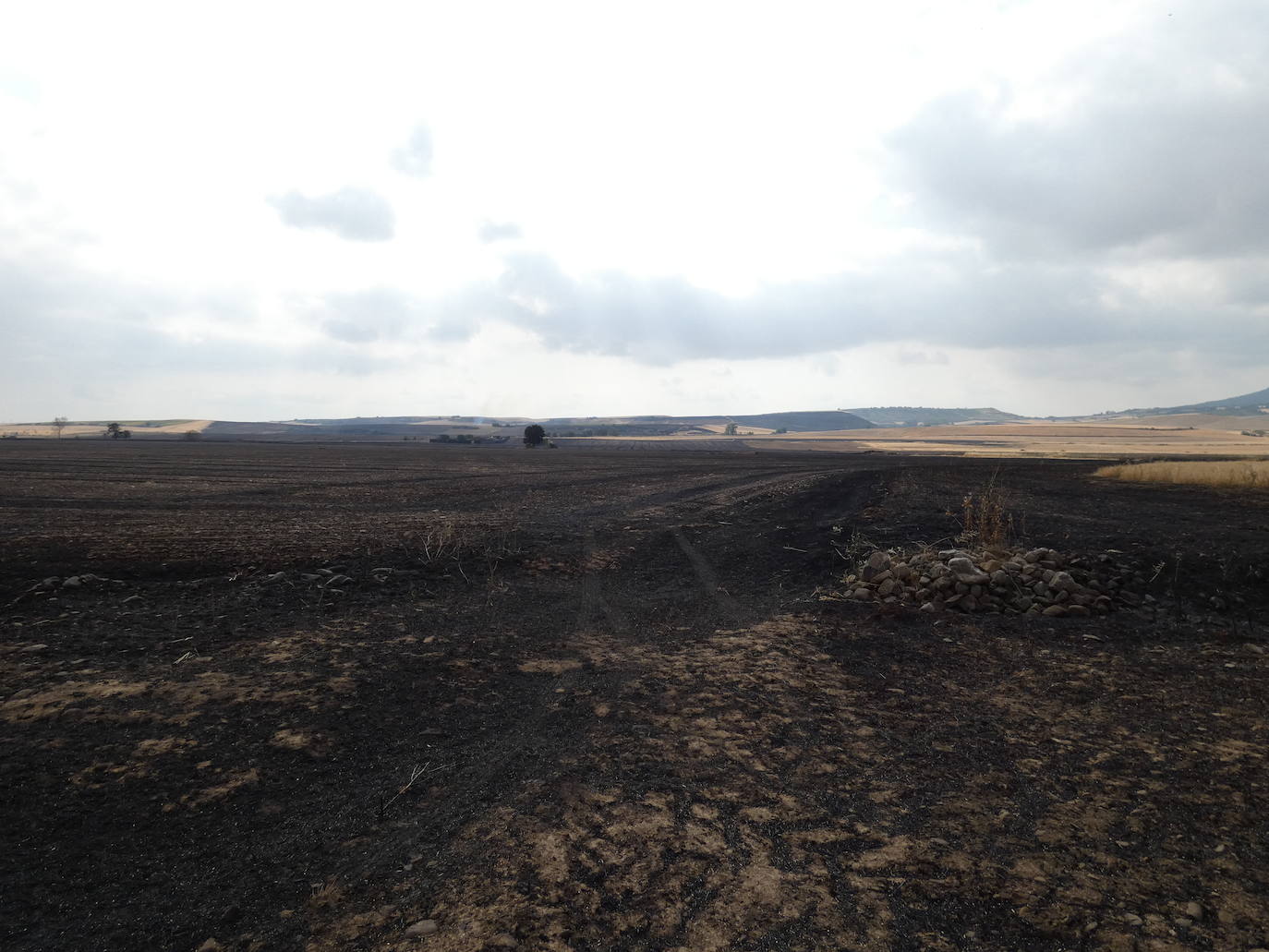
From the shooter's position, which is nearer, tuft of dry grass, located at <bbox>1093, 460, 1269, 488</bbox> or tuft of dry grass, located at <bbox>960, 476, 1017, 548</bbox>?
tuft of dry grass, located at <bbox>960, 476, 1017, 548</bbox>

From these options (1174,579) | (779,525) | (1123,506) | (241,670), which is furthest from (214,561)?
(1123,506)

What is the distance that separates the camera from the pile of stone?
962 cm

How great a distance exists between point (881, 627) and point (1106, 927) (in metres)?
5.75

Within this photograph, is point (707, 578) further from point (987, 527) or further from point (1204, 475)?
point (1204, 475)

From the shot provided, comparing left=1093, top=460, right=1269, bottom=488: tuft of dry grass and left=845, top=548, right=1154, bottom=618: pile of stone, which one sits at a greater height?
left=1093, top=460, right=1269, bottom=488: tuft of dry grass

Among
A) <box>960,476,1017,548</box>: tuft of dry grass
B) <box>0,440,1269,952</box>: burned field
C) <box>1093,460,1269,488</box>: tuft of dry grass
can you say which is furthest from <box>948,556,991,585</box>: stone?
<box>1093,460,1269,488</box>: tuft of dry grass

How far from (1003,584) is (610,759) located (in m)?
7.47

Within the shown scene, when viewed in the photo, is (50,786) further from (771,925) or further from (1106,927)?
(1106,927)

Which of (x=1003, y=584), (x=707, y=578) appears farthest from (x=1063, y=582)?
(x=707, y=578)

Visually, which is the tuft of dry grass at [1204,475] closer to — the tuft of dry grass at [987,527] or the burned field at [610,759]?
the burned field at [610,759]

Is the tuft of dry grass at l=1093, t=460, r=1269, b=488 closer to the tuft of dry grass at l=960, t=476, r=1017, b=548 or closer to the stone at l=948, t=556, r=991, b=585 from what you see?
the tuft of dry grass at l=960, t=476, r=1017, b=548

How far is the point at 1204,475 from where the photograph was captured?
25.5 meters

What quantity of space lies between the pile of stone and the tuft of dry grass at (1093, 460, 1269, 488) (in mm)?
18354

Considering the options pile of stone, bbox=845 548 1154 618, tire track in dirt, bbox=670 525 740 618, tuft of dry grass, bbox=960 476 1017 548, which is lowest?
tire track in dirt, bbox=670 525 740 618
